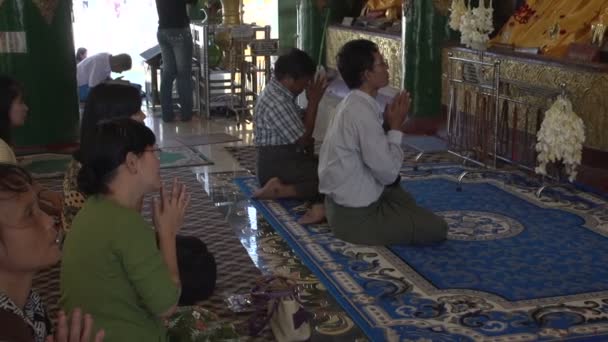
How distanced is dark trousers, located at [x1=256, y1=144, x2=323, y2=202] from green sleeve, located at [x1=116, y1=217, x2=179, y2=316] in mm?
2907

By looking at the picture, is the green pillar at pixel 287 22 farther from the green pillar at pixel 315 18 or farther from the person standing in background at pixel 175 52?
the person standing in background at pixel 175 52

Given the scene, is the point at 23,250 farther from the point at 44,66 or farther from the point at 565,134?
the point at 44,66

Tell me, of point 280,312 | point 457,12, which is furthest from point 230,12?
point 280,312

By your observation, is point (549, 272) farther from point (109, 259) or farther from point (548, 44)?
point (548, 44)

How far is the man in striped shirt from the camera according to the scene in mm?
4953

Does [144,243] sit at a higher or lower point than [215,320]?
higher

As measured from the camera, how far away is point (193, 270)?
3412 mm

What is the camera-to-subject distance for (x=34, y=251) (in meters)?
1.77

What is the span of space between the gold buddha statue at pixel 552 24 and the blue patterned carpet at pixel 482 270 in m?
1.51

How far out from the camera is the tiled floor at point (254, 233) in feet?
10.6

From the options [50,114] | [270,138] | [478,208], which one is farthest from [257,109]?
[50,114]

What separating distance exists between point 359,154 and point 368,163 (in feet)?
0.29

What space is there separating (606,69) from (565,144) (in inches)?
24.1

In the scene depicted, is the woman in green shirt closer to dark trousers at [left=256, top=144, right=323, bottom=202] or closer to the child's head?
the child's head
